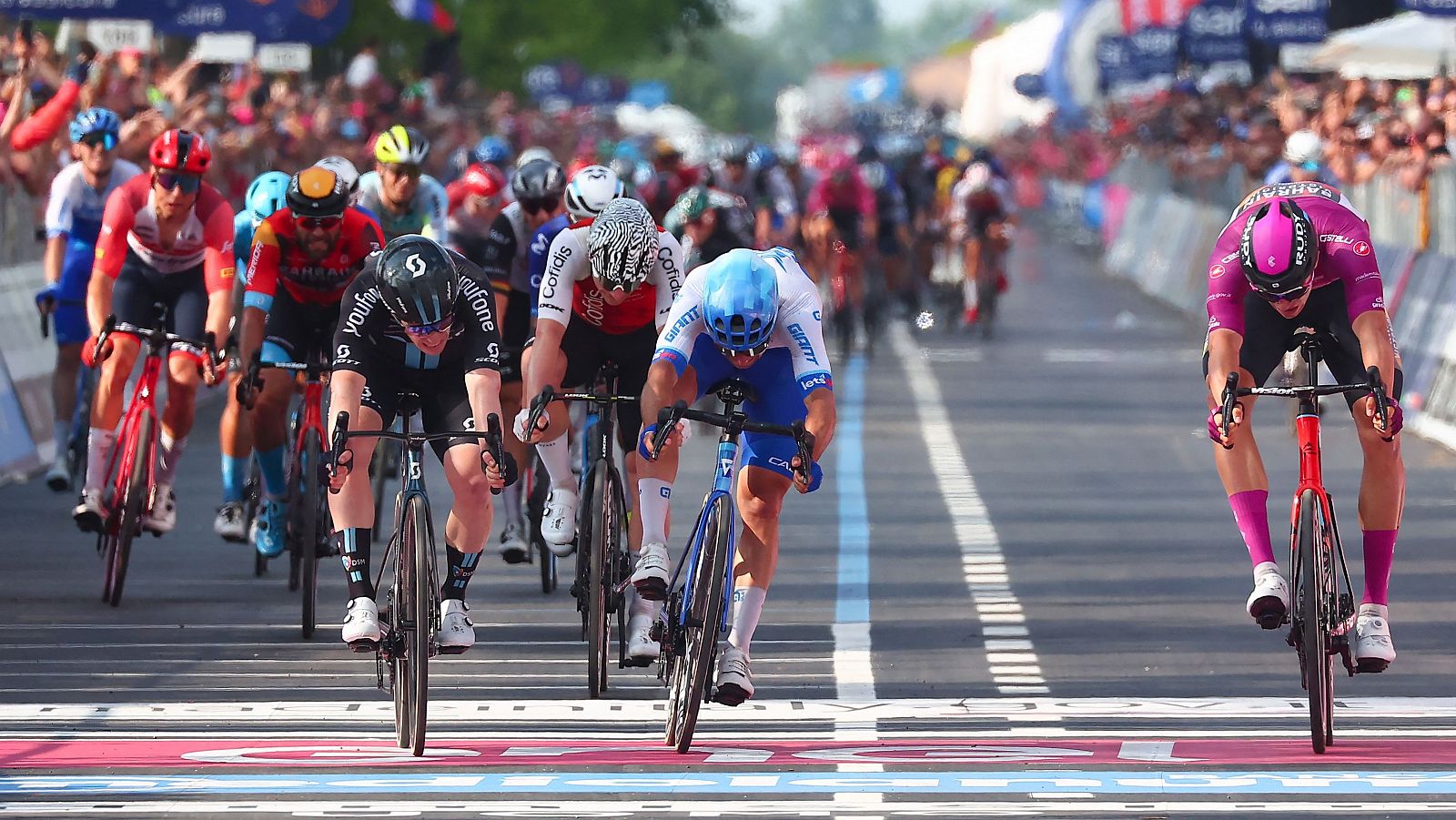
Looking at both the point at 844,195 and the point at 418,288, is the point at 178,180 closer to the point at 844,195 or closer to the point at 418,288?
the point at 418,288

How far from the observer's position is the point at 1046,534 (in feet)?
46.9

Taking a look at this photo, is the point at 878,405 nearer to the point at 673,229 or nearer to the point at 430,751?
the point at 673,229

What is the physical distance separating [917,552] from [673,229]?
206 inches

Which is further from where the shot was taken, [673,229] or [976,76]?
[976,76]

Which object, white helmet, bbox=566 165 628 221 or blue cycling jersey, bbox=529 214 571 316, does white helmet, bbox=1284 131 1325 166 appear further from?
white helmet, bbox=566 165 628 221

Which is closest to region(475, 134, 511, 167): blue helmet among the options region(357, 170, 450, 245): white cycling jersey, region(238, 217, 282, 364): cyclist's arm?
region(357, 170, 450, 245): white cycling jersey

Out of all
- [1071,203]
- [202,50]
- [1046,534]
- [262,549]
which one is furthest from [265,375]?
[1071,203]

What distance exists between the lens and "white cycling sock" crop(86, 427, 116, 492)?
12258mm

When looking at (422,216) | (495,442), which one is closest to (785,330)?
(495,442)

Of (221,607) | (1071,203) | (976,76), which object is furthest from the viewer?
(976,76)

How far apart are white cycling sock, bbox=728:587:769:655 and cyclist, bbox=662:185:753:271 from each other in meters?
6.31

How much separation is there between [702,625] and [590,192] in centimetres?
314

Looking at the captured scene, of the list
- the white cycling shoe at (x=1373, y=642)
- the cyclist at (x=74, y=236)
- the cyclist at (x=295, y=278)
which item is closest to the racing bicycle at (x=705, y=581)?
the white cycling shoe at (x=1373, y=642)

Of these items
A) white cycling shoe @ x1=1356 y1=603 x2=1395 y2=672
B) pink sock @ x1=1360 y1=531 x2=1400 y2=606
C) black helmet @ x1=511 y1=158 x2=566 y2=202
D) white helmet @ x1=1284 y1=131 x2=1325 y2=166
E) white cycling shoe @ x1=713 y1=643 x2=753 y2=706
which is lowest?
white cycling shoe @ x1=713 y1=643 x2=753 y2=706
